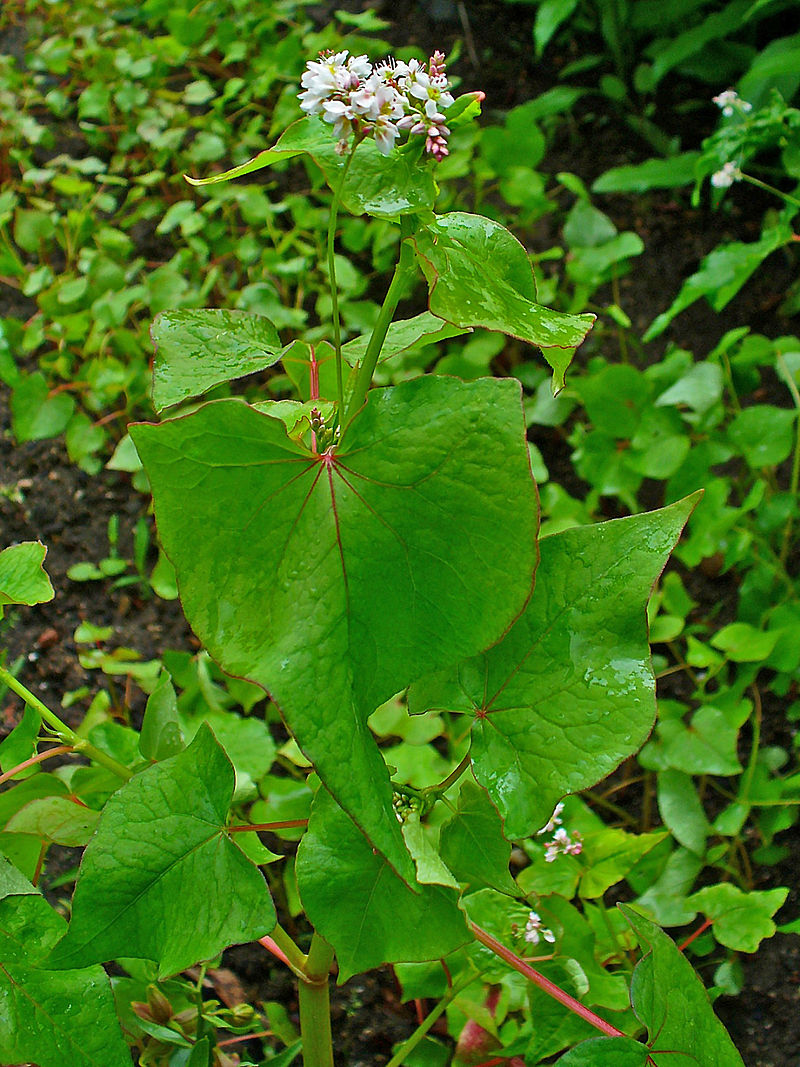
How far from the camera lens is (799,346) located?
1303 mm

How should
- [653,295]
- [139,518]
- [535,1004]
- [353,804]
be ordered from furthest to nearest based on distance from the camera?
[653,295], [139,518], [535,1004], [353,804]

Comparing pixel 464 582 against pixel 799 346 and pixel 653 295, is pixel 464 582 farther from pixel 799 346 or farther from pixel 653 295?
pixel 653 295

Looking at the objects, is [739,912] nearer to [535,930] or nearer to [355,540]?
[535,930]

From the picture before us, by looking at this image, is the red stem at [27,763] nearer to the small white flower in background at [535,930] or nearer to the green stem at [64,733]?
the green stem at [64,733]

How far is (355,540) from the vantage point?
0.51m

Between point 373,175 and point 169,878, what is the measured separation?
0.47 m

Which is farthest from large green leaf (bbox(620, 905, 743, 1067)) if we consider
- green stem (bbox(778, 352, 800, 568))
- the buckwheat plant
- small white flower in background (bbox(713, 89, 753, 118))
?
small white flower in background (bbox(713, 89, 753, 118))

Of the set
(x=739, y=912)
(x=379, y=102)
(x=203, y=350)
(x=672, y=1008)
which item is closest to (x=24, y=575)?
(x=203, y=350)

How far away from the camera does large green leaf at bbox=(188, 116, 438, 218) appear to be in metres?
0.48

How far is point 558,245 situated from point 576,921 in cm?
133

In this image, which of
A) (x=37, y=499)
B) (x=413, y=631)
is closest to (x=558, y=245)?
(x=37, y=499)

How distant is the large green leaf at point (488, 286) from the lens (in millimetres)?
485

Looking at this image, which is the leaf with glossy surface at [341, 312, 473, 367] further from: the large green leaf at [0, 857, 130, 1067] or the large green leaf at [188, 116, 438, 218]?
the large green leaf at [0, 857, 130, 1067]

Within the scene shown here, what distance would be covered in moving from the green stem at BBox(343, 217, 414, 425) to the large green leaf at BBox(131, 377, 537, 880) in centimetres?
4
